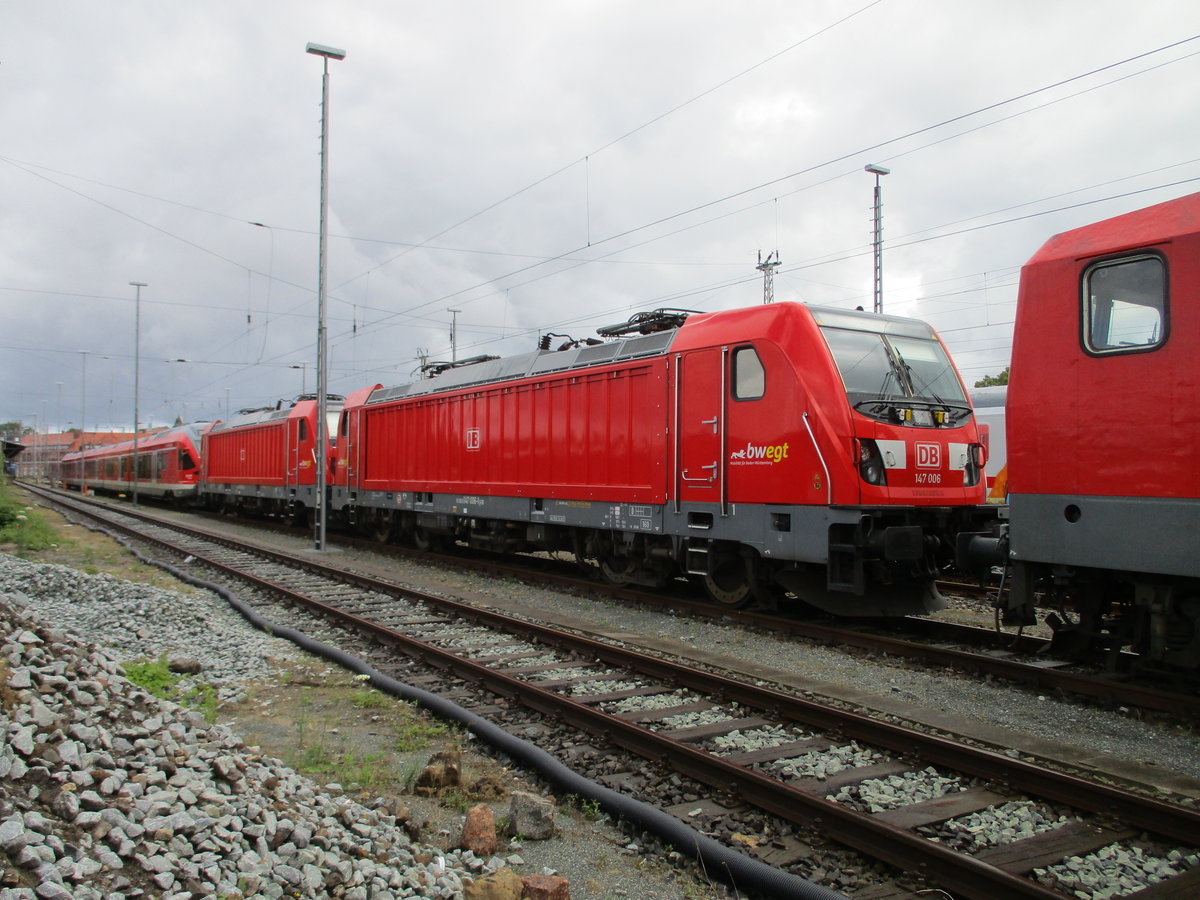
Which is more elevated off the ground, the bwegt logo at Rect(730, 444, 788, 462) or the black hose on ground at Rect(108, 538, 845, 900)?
the bwegt logo at Rect(730, 444, 788, 462)

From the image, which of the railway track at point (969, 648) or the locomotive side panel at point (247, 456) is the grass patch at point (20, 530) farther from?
the railway track at point (969, 648)

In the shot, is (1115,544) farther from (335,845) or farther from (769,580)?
(335,845)

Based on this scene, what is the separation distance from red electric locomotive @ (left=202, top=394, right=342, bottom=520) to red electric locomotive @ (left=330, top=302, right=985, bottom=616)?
1136 cm

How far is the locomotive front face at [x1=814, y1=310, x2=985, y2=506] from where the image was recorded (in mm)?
8414

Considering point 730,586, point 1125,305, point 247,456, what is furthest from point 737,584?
point 247,456

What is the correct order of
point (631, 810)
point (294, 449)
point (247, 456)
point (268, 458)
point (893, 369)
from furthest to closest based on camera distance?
point (247, 456), point (268, 458), point (294, 449), point (893, 369), point (631, 810)

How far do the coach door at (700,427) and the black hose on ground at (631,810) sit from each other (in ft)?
14.8

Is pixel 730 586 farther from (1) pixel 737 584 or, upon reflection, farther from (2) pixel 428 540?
(2) pixel 428 540

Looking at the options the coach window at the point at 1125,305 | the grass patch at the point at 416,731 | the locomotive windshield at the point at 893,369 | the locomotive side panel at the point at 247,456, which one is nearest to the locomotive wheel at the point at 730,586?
the locomotive windshield at the point at 893,369

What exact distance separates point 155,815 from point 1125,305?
6628mm

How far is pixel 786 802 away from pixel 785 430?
5.20 metres

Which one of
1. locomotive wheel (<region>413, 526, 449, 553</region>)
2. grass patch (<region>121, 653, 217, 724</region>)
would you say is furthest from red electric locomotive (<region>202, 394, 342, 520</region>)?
grass patch (<region>121, 653, 217, 724</region>)

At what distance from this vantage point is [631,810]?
4.21 m

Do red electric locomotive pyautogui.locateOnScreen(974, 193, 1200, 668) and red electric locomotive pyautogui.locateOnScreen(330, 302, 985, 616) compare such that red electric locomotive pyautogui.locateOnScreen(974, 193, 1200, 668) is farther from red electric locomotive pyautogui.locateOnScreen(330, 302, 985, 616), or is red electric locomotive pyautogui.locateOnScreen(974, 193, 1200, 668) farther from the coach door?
the coach door
